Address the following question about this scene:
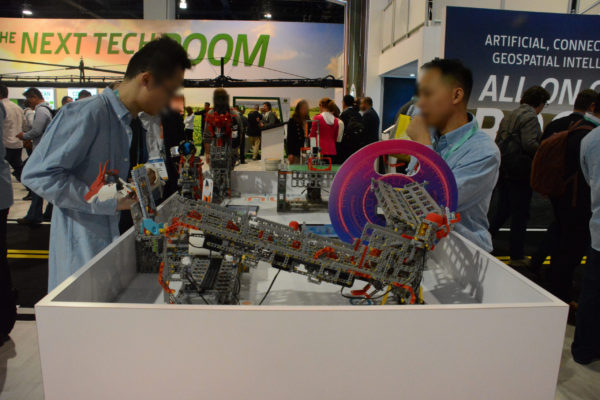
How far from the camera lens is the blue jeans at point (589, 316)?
2.30 meters

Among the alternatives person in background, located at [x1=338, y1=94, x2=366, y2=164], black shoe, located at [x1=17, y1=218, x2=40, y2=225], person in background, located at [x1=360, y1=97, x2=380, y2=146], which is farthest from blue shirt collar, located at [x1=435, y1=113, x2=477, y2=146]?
black shoe, located at [x1=17, y1=218, x2=40, y2=225]

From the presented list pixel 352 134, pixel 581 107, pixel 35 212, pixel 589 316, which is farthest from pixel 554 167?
pixel 35 212

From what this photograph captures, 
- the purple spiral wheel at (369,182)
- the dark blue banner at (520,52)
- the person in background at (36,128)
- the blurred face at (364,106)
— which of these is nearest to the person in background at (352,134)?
the blurred face at (364,106)

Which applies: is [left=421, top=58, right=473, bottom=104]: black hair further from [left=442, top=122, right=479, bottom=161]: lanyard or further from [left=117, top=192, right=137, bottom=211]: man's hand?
[left=117, top=192, right=137, bottom=211]: man's hand

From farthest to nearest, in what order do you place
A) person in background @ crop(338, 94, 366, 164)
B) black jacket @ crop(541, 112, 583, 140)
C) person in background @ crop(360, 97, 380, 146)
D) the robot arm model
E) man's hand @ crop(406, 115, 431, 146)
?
person in background @ crop(360, 97, 380, 146), person in background @ crop(338, 94, 366, 164), black jacket @ crop(541, 112, 583, 140), man's hand @ crop(406, 115, 431, 146), the robot arm model

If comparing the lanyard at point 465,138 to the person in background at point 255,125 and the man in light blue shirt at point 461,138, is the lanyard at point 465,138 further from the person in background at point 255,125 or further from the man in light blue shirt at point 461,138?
the person in background at point 255,125

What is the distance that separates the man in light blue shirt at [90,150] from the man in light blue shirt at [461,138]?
94 cm

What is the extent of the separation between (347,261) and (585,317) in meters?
1.88

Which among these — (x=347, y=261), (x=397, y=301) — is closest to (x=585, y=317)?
(x=397, y=301)

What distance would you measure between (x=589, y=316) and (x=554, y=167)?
1032mm

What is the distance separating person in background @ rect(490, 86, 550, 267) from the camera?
3.82 m

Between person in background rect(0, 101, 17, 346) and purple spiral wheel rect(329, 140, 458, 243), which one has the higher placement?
purple spiral wheel rect(329, 140, 458, 243)

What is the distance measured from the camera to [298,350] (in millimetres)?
1020

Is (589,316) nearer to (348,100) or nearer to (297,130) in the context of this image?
(297,130)
